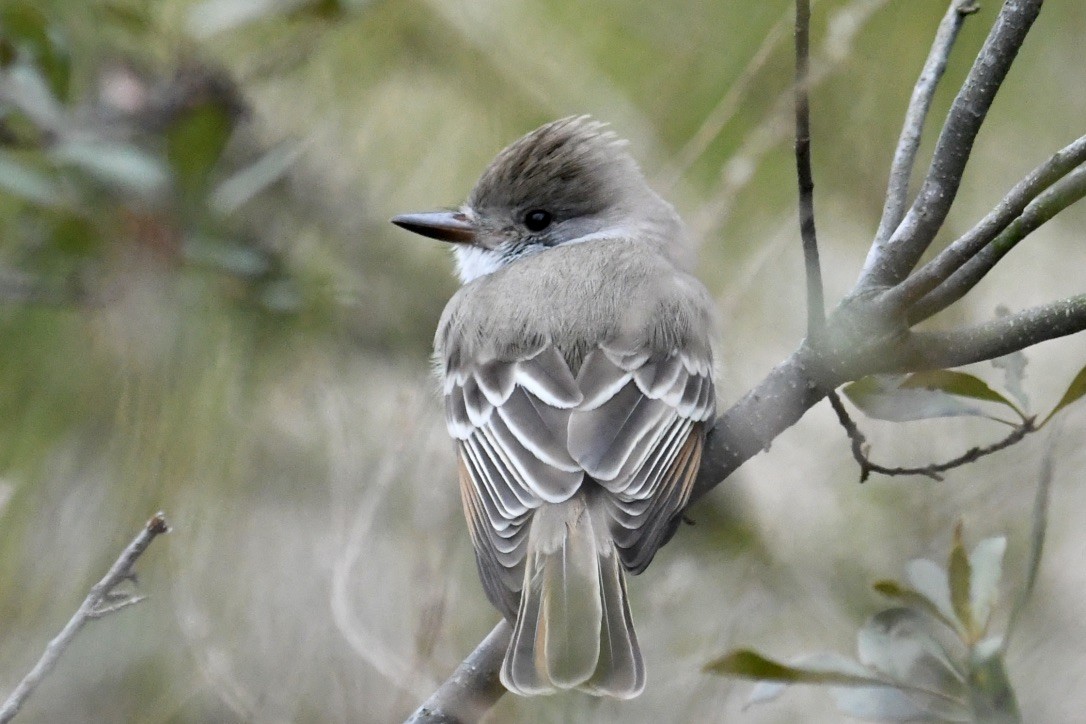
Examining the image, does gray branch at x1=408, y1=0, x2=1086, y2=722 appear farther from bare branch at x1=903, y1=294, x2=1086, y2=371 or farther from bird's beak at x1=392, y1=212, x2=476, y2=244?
bird's beak at x1=392, y1=212, x2=476, y2=244

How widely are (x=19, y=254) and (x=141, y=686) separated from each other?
1289 millimetres

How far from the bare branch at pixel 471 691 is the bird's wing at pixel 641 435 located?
33cm

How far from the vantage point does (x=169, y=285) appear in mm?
3500

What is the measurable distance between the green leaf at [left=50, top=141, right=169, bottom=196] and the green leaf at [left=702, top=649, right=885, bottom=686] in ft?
6.26

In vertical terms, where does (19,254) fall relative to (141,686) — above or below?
above

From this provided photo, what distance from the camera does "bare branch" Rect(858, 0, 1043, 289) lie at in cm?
214

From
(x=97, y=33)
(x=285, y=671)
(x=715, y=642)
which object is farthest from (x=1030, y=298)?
(x=97, y=33)

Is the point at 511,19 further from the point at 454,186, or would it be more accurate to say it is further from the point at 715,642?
the point at 715,642

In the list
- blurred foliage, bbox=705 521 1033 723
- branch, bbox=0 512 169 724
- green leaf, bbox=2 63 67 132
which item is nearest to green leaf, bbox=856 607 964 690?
blurred foliage, bbox=705 521 1033 723

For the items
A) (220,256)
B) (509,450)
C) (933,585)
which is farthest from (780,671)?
(220,256)

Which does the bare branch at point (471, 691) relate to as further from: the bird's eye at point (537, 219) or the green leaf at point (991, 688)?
the bird's eye at point (537, 219)

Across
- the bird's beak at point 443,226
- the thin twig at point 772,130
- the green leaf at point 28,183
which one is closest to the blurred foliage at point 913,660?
the thin twig at point 772,130

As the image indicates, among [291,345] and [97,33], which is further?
[291,345]

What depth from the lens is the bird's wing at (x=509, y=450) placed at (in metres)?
2.62
